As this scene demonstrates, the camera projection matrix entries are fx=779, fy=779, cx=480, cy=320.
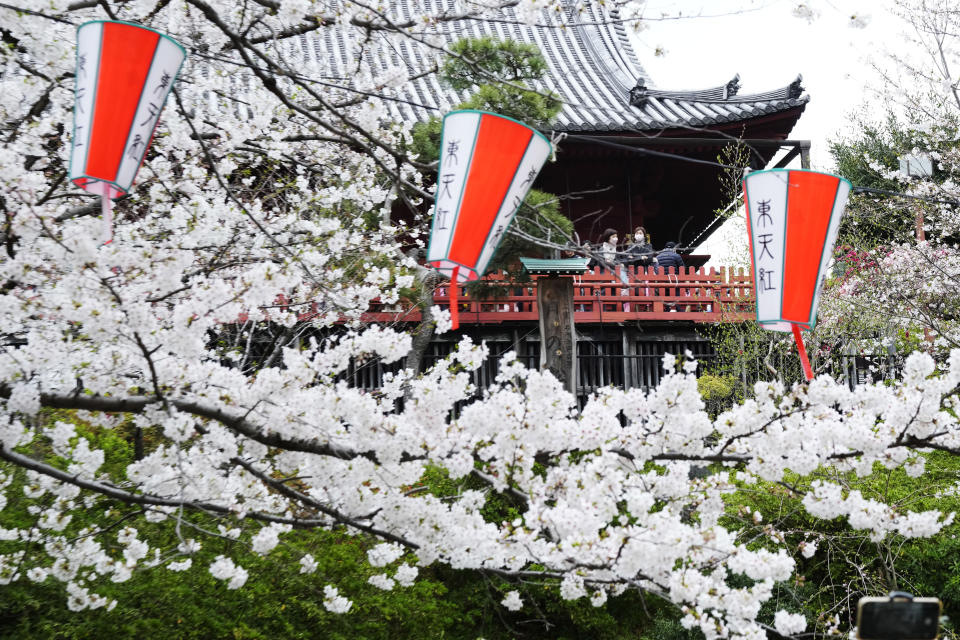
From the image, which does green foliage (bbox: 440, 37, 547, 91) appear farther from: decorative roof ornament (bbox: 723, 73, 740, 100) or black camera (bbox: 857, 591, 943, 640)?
black camera (bbox: 857, 591, 943, 640)

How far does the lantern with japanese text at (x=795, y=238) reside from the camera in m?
3.62

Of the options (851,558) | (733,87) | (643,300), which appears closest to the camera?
(851,558)

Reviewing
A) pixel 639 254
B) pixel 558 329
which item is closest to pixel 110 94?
pixel 639 254

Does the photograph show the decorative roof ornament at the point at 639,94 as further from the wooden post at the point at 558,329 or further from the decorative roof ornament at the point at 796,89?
the wooden post at the point at 558,329

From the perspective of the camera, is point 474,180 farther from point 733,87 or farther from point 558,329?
point 733,87

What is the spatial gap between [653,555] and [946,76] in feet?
24.6

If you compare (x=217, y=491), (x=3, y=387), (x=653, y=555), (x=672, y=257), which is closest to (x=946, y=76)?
(x=672, y=257)

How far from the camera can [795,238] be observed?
143 inches

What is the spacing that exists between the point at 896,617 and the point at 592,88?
1139 centimetres

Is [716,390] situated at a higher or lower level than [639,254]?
lower

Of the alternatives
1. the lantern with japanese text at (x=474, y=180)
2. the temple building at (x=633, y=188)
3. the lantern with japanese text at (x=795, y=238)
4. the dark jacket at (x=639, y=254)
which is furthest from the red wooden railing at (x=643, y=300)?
the lantern with japanese text at (x=474, y=180)

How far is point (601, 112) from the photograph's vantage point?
11703mm

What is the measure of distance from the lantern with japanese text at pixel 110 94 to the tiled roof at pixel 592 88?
648cm

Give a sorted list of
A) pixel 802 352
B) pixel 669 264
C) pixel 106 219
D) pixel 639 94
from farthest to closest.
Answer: pixel 639 94
pixel 669 264
pixel 802 352
pixel 106 219
